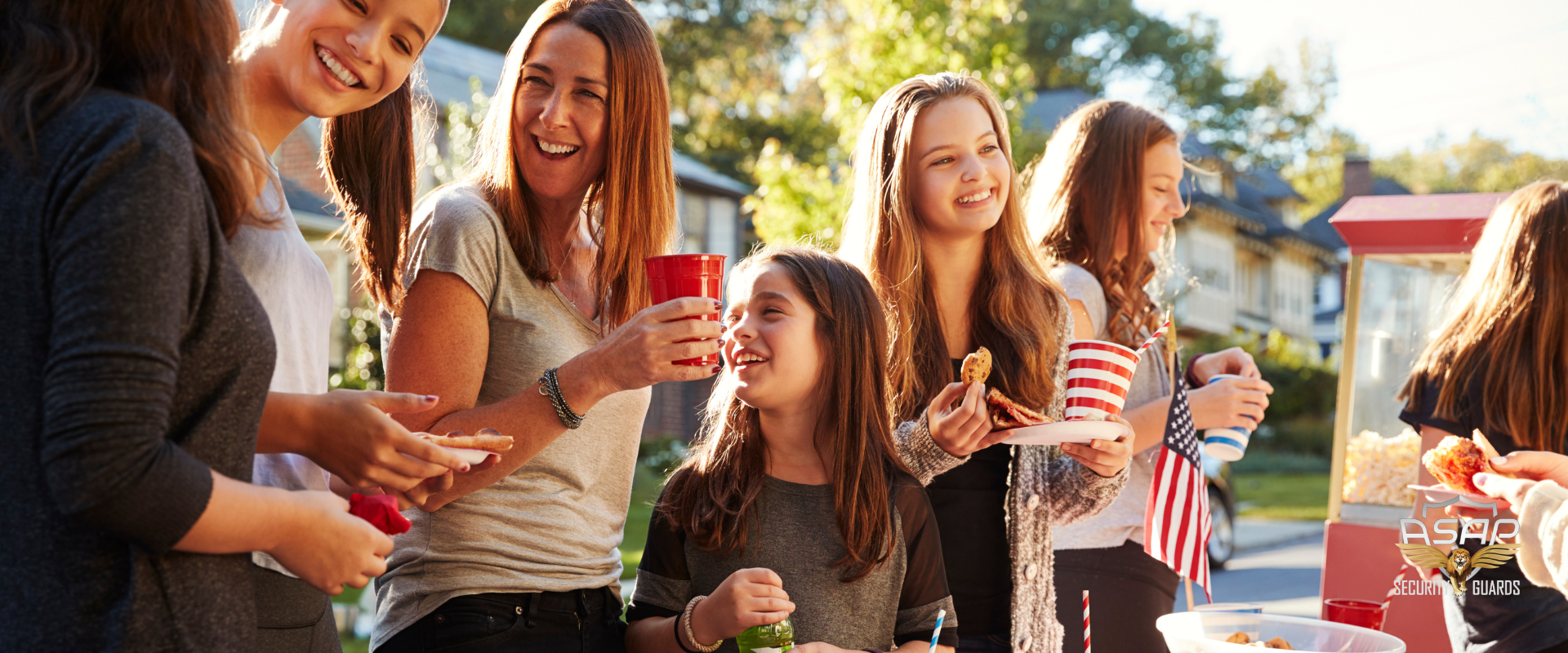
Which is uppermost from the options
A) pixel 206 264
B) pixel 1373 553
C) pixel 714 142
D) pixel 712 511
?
pixel 714 142

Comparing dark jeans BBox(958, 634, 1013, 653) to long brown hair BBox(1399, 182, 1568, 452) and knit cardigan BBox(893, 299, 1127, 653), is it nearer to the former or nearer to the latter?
knit cardigan BBox(893, 299, 1127, 653)

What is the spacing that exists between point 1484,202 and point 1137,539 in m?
2.72

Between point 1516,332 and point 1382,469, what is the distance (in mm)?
1426

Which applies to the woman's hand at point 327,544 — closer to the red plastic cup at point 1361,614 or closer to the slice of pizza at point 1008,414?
the slice of pizza at point 1008,414

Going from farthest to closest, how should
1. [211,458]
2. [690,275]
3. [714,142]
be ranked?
[714,142]
[690,275]
[211,458]

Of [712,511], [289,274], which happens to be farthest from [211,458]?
[712,511]

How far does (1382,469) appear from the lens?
190 inches

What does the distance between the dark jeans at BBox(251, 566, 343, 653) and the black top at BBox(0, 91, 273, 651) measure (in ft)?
1.32

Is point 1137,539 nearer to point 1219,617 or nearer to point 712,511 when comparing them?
point 1219,617

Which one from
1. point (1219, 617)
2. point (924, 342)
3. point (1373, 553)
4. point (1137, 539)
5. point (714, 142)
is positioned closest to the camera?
point (1219, 617)

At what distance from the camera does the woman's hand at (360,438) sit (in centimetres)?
170

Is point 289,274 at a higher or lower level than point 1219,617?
higher

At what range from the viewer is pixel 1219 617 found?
8.29 feet

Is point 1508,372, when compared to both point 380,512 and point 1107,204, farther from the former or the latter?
point 380,512
